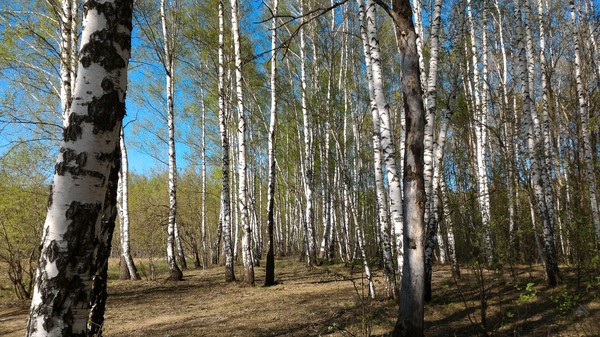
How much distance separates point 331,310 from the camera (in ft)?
24.2

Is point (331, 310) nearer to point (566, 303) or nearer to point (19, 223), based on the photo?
point (566, 303)

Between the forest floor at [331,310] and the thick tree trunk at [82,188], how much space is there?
2616 millimetres

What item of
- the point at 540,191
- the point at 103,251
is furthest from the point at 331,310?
the point at 540,191

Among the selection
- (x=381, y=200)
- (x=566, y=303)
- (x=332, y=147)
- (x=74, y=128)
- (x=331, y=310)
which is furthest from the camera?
(x=332, y=147)

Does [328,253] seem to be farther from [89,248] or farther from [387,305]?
[89,248]

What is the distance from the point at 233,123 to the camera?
21078 millimetres

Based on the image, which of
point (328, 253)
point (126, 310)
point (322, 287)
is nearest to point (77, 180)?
point (126, 310)

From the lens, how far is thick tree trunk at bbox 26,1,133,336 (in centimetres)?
229

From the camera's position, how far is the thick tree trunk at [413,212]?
152 inches

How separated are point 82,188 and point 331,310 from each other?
5.91 meters

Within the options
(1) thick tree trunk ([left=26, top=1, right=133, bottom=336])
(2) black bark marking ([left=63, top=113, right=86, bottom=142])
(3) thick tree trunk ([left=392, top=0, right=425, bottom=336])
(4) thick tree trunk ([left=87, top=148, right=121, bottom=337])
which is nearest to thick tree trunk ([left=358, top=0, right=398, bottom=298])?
(3) thick tree trunk ([left=392, top=0, right=425, bottom=336])

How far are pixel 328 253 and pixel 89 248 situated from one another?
17.1 meters

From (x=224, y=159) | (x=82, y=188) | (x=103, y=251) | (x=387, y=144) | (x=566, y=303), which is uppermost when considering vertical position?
(x=224, y=159)

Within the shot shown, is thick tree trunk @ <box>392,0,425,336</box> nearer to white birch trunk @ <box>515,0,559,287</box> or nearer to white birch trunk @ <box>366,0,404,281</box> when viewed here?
white birch trunk @ <box>366,0,404,281</box>
